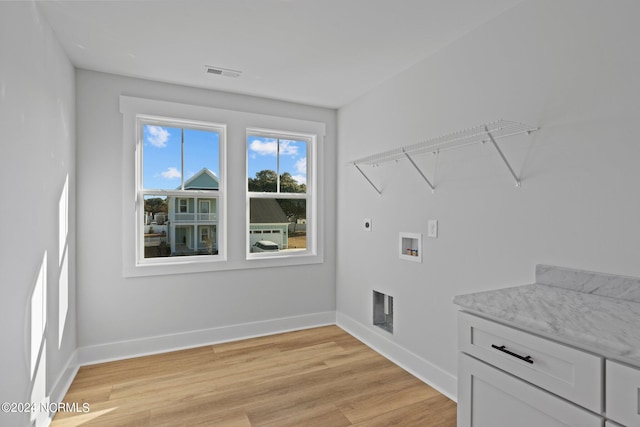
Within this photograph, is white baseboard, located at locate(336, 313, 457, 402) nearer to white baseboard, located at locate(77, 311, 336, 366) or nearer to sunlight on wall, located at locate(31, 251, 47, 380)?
white baseboard, located at locate(77, 311, 336, 366)

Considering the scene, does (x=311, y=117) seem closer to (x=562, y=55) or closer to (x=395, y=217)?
(x=395, y=217)

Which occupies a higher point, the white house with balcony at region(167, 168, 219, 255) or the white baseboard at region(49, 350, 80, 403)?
the white house with balcony at region(167, 168, 219, 255)

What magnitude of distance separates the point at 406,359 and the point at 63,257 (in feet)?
8.91

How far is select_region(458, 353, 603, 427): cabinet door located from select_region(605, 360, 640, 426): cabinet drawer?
6 centimetres

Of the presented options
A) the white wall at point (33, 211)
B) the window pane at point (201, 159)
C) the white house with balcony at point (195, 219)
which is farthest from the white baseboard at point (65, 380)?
the window pane at point (201, 159)

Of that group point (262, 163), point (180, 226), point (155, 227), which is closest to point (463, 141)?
point (262, 163)

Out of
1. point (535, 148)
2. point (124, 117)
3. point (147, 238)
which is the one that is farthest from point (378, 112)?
point (147, 238)

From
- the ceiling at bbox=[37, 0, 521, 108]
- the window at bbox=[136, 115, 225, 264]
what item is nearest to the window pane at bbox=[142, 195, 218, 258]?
the window at bbox=[136, 115, 225, 264]

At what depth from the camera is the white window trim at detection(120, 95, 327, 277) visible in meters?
3.03

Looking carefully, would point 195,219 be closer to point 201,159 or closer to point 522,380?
point 201,159

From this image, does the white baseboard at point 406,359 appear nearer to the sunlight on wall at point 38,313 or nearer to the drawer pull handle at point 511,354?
the drawer pull handle at point 511,354

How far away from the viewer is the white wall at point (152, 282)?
9.55 ft

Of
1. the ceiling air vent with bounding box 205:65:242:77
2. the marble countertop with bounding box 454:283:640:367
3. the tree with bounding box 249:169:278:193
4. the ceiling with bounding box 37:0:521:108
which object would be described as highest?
the ceiling with bounding box 37:0:521:108

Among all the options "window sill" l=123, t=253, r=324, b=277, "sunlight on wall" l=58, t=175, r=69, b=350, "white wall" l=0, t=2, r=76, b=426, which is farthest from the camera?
"window sill" l=123, t=253, r=324, b=277
